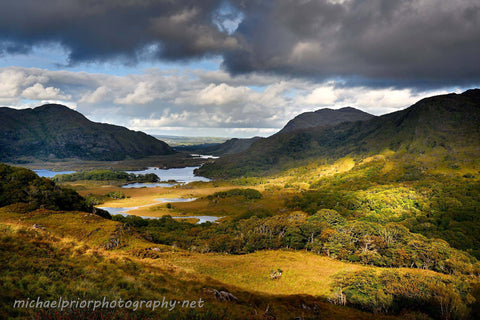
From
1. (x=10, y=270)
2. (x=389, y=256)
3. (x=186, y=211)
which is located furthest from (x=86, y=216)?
(x=186, y=211)

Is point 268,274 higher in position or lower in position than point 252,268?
lower

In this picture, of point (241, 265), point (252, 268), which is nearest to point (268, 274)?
point (252, 268)

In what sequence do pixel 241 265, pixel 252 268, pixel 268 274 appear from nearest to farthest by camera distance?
1. pixel 268 274
2. pixel 252 268
3. pixel 241 265

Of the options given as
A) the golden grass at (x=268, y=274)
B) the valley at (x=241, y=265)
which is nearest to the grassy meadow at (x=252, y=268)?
the valley at (x=241, y=265)

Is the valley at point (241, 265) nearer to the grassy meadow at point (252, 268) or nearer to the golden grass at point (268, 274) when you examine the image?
the grassy meadow at point (252, 268)

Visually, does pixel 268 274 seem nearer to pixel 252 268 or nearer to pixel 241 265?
pixel 252 268

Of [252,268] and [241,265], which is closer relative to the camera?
[252,268]

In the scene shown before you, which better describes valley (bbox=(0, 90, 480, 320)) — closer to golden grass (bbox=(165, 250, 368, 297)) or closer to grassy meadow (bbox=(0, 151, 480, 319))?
grassy meadow (bbox=(0, 151, 480, 319))

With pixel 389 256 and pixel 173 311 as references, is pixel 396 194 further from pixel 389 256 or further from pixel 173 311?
pixel 173 311

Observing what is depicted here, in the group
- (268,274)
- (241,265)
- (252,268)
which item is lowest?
(268,274)

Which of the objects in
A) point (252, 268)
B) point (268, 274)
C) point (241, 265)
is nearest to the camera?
point (268, 274)

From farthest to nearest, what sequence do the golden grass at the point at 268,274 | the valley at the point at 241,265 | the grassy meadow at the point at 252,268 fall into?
the golden grass at the point at 268,274 < the valley at the point at 241,265 < the grassy meadow at the point at 252,268
